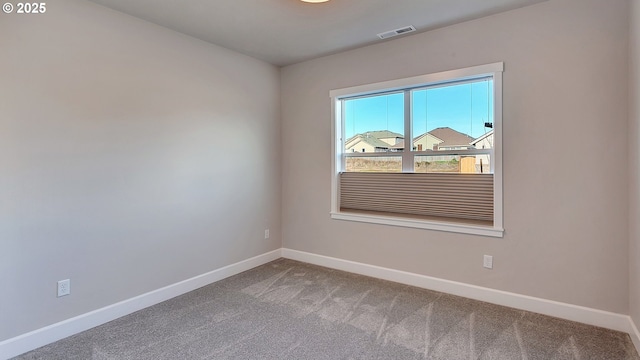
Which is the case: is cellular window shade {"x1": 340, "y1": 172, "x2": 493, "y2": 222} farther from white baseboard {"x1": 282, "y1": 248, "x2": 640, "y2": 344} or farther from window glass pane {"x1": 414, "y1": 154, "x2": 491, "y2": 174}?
white baseboard {"x1": 282, "y1": 248, "x2": 640, "y2": 344}

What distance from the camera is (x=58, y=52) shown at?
2.27 metres

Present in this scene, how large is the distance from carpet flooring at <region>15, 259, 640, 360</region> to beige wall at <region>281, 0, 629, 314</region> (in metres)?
0.35

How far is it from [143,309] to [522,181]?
3528 mm

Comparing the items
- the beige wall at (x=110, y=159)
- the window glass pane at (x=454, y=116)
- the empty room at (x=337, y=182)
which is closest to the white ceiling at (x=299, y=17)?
the empty room at (x=337, y=182)

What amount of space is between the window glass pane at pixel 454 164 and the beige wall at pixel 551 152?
0.87ft

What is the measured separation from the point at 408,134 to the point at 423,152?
0.26m

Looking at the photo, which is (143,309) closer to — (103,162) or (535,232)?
(103,162)

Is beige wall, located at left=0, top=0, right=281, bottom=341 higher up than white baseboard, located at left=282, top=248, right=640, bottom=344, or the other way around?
beige wall, located at left=0, top=0, right=281, bottom=341

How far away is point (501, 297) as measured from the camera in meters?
2.75

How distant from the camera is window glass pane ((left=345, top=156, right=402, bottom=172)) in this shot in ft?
11.5

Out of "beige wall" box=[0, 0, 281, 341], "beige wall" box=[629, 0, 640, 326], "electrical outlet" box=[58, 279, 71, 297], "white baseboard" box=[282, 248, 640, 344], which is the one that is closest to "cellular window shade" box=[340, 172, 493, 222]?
"white baseboard" box=[282, 248, 640, 344]

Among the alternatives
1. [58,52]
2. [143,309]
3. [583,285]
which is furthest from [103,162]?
[583,285]

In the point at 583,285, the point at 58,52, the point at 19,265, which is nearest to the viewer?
the point at 19,265

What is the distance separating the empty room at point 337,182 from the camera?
7.09ft
